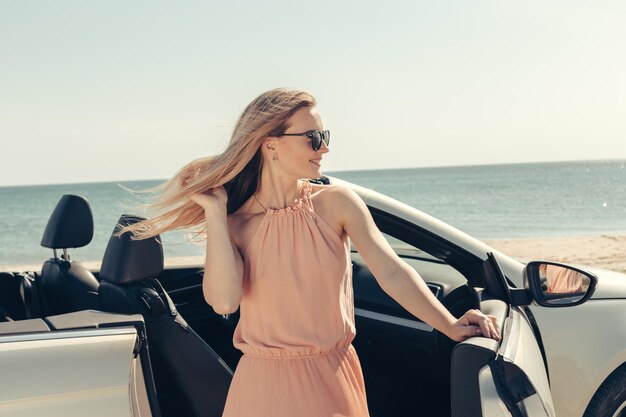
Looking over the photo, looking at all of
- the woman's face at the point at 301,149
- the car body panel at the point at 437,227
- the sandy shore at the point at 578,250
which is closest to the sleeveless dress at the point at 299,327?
the woman's face at the point at 301,149

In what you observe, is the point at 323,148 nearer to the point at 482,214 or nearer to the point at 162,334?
the point at 162,334

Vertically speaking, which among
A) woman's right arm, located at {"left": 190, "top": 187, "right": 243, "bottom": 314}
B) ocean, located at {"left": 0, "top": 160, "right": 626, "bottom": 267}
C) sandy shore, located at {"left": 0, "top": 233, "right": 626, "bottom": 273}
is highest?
woman's right arm, located at {"left": 190, "top": 187, "right": 243, "bottom": 314}

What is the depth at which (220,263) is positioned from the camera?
2275 millimetres

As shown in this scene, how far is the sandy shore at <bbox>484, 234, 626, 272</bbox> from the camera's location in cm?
1846

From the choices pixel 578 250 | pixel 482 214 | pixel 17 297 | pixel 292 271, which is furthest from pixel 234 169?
pixel 482 214

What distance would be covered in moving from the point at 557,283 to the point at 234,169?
137 cm

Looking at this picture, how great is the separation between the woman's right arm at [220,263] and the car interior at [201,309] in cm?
53

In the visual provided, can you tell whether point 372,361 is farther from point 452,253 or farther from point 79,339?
point 79,339

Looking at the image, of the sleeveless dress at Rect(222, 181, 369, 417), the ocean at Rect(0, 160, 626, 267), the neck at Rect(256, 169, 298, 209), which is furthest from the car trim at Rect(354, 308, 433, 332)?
the ocean at Rect(0, 160, 626, 267)

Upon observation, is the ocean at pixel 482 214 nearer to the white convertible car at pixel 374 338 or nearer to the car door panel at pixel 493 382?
the white convertible car at pixel 374 338

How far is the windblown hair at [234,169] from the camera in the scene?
2.33 metres

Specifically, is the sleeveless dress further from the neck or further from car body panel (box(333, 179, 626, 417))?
car body panel (box(333, 179, 626, 417))

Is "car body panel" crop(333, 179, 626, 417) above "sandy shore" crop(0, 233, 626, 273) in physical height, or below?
above

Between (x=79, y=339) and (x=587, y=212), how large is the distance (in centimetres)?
4700
